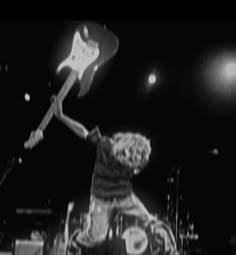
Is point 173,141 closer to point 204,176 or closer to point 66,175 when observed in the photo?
point 204,176

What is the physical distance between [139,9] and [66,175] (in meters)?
0.90

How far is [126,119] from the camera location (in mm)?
2453

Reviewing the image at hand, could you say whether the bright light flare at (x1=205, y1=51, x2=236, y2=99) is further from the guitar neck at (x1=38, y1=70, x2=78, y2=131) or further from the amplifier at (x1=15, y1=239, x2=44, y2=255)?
the amplifier at (x1=15, y1=239, x2=44, y2=255)

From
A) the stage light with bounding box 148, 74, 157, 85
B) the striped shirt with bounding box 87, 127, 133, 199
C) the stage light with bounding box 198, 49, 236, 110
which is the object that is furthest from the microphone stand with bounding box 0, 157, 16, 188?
the stage light with bounding box 198, 49, 236, 110

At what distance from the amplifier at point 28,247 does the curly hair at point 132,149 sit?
0.66 metres

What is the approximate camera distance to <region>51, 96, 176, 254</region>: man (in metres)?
2.43

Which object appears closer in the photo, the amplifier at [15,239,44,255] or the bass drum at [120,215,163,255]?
the bass drum at [120,215,163,255]

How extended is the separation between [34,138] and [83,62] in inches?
18.1

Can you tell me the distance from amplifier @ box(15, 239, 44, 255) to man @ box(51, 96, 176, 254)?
34cm

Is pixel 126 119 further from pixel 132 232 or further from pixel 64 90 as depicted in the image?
pixel 132 232

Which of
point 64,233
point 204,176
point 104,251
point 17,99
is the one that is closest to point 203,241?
point 204,176

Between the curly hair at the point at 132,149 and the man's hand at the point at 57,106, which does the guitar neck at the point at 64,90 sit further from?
the curly hair at the point at 132,149

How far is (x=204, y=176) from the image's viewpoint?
8.34ft

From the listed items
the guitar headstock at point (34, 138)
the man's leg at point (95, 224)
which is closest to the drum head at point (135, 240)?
the man's leg at point (95, 224)
